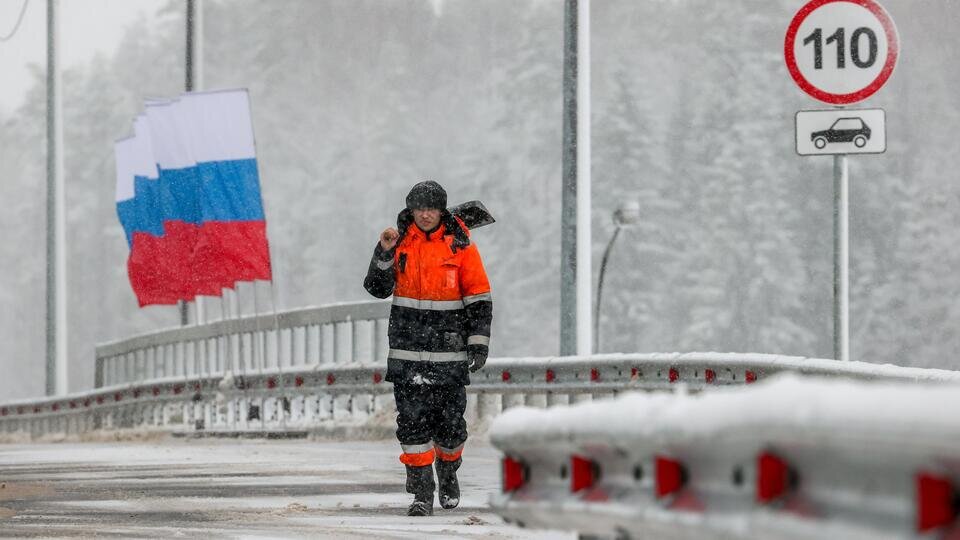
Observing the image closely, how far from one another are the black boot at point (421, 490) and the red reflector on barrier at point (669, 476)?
5551mm

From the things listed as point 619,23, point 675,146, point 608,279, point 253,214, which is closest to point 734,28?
point 675,146

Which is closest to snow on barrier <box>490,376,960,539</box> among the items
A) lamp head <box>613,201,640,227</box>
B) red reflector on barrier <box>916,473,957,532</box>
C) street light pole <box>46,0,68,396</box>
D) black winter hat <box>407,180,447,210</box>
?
red reflector on barrier <box>916,473,957,532</box>

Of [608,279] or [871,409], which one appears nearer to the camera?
[871,409]

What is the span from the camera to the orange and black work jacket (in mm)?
10766

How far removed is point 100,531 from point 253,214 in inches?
629

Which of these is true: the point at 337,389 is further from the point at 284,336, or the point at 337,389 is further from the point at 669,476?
the point at 669,476

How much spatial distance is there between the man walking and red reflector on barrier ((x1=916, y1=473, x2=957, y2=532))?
21.5ft

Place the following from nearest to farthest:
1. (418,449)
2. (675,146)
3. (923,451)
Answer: (923,451) < (418,449) < (675,146)

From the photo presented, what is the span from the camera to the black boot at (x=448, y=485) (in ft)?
37.4

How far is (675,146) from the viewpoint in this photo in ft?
314

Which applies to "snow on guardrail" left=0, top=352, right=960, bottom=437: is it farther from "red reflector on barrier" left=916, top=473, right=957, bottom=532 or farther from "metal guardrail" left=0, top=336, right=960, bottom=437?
"red reflector on barrier" left=916, top=473, right=957, bottom=532

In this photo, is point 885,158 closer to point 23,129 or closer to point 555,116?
point 555,116

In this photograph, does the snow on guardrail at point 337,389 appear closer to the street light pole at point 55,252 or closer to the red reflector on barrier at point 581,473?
the street light pole at point 55,252

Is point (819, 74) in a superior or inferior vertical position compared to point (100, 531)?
superior
